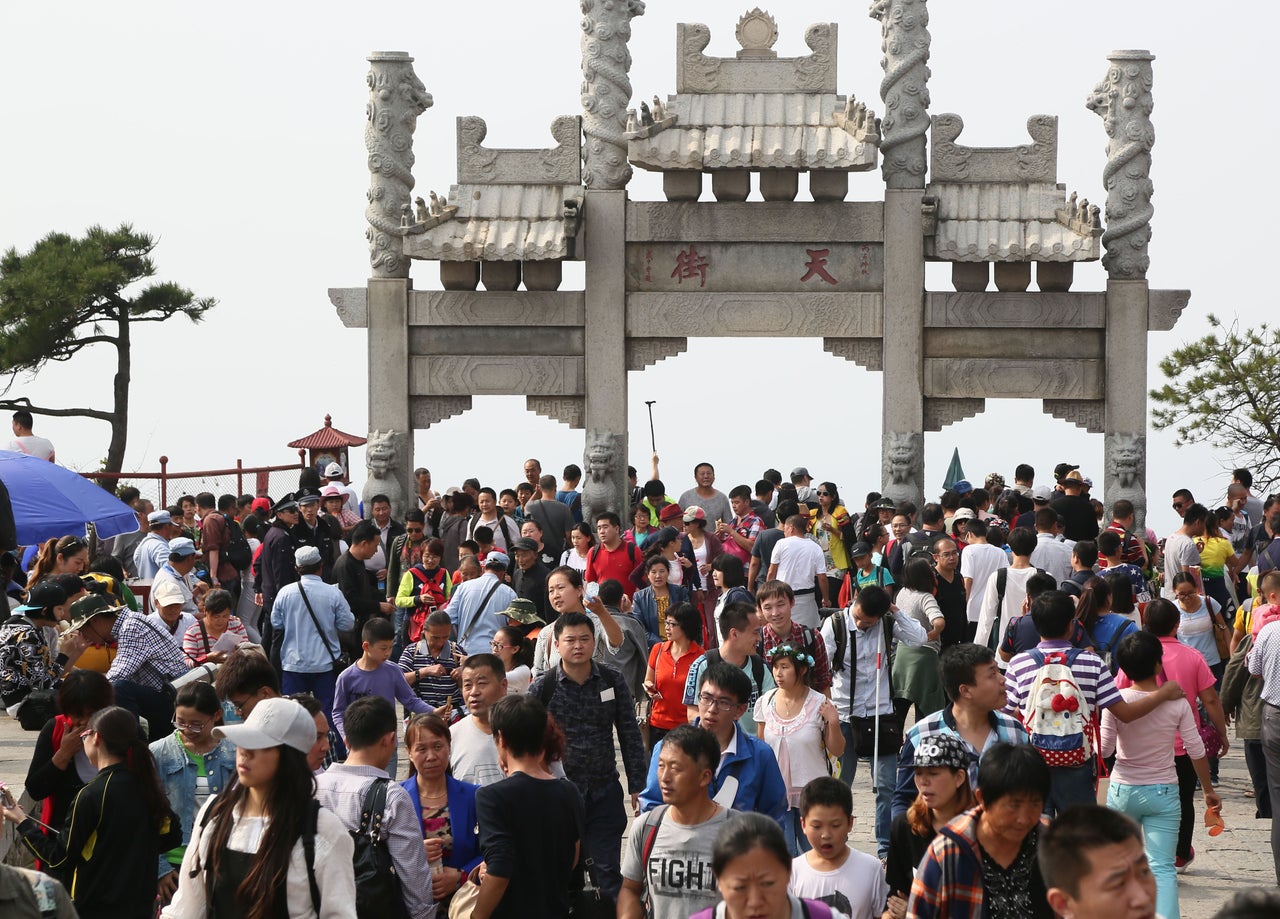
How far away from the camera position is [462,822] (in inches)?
265

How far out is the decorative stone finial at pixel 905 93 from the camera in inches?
726

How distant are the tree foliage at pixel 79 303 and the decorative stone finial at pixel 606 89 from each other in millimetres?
11528

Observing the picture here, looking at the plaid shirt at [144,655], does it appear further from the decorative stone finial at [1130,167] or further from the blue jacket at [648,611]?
the decorative stone finial at [1130,167]

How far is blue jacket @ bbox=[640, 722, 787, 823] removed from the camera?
664cm

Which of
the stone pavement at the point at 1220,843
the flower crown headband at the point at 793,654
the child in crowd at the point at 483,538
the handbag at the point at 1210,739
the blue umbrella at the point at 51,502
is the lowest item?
the stone pavement at the point at 1220,843

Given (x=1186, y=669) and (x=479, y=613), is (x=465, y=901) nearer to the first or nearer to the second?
(x=1186, y=669)

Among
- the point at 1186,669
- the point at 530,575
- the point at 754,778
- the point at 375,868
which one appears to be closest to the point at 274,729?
the point at 375,868

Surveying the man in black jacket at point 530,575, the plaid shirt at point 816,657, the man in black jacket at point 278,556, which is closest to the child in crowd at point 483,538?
the man in black jacket at point 530,575

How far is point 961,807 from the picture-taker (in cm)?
585

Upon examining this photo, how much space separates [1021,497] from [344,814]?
10.5 meters

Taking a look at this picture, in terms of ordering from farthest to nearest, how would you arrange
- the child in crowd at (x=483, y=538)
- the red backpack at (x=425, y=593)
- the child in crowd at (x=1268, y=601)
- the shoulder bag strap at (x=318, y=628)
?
the child in crowd at (x=483, y=538), the red backpack at (x=425, y=593), the shoulder bag strap at (x=318, y=628), the child in crowd at (x=1268, y=601)

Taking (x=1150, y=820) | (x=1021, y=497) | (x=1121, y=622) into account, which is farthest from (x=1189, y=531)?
(x=1150, y=820)

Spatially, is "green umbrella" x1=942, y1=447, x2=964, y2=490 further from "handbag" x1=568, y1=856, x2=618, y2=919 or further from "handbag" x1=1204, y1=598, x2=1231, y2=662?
"handbag" x1=568, y1=856, x2=618, y2=919

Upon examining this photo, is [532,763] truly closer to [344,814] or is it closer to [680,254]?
[344,814]
